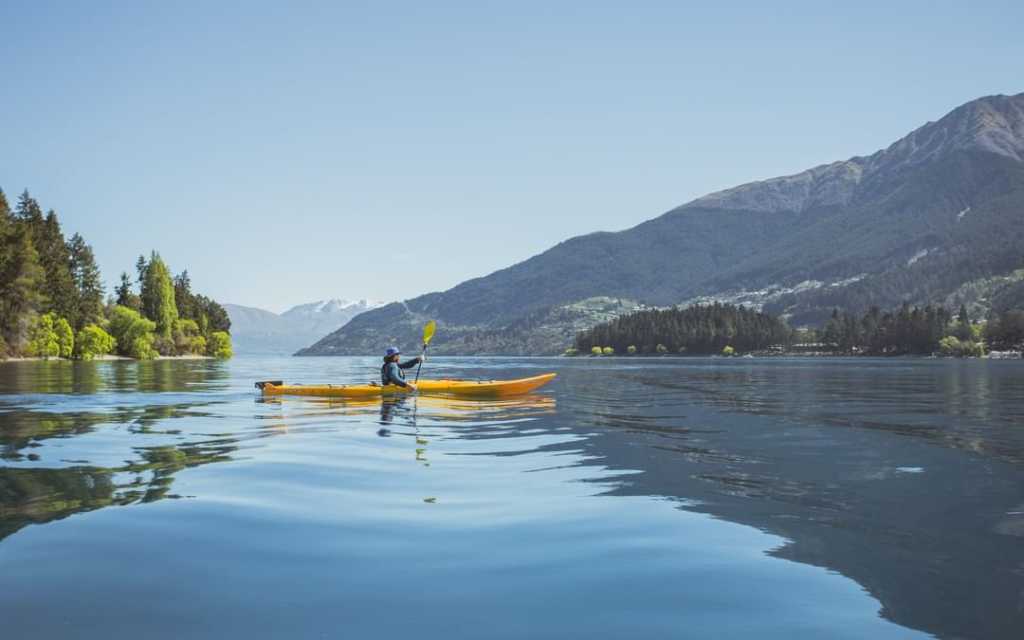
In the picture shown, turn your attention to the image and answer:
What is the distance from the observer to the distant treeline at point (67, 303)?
109 m

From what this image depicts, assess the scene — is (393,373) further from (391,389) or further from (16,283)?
(16,283)

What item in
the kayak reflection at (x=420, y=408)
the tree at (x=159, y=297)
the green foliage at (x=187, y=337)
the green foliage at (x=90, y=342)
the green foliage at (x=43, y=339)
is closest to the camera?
the kayak reflection at (x=420, y=408)

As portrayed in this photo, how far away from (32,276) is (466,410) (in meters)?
101

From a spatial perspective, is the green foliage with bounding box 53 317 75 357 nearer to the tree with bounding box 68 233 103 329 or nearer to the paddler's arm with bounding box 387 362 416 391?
the tree with bounding box 68 233 103 329

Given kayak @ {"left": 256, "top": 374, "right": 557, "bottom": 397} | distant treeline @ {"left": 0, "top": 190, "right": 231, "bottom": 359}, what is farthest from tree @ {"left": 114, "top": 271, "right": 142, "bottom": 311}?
kayak @ {"left": 256, "top": 374, "right": 557, "bottom": 397}

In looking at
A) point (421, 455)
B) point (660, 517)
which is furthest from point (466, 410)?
point (660, 517)

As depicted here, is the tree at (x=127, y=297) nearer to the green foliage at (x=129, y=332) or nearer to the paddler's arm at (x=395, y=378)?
the green foliage at (x=129, y=332)

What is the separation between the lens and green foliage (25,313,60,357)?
119062mm

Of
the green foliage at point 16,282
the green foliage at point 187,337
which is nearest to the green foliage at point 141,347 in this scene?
the green foliage at point 187,337

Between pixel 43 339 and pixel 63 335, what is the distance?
17.7 feet

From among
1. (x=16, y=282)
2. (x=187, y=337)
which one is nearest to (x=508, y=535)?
(x=16, y=282)

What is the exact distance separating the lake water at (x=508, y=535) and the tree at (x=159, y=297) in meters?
159

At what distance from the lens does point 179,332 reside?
180 metres

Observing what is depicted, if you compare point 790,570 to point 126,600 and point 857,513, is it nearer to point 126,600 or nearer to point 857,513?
point 857,513
